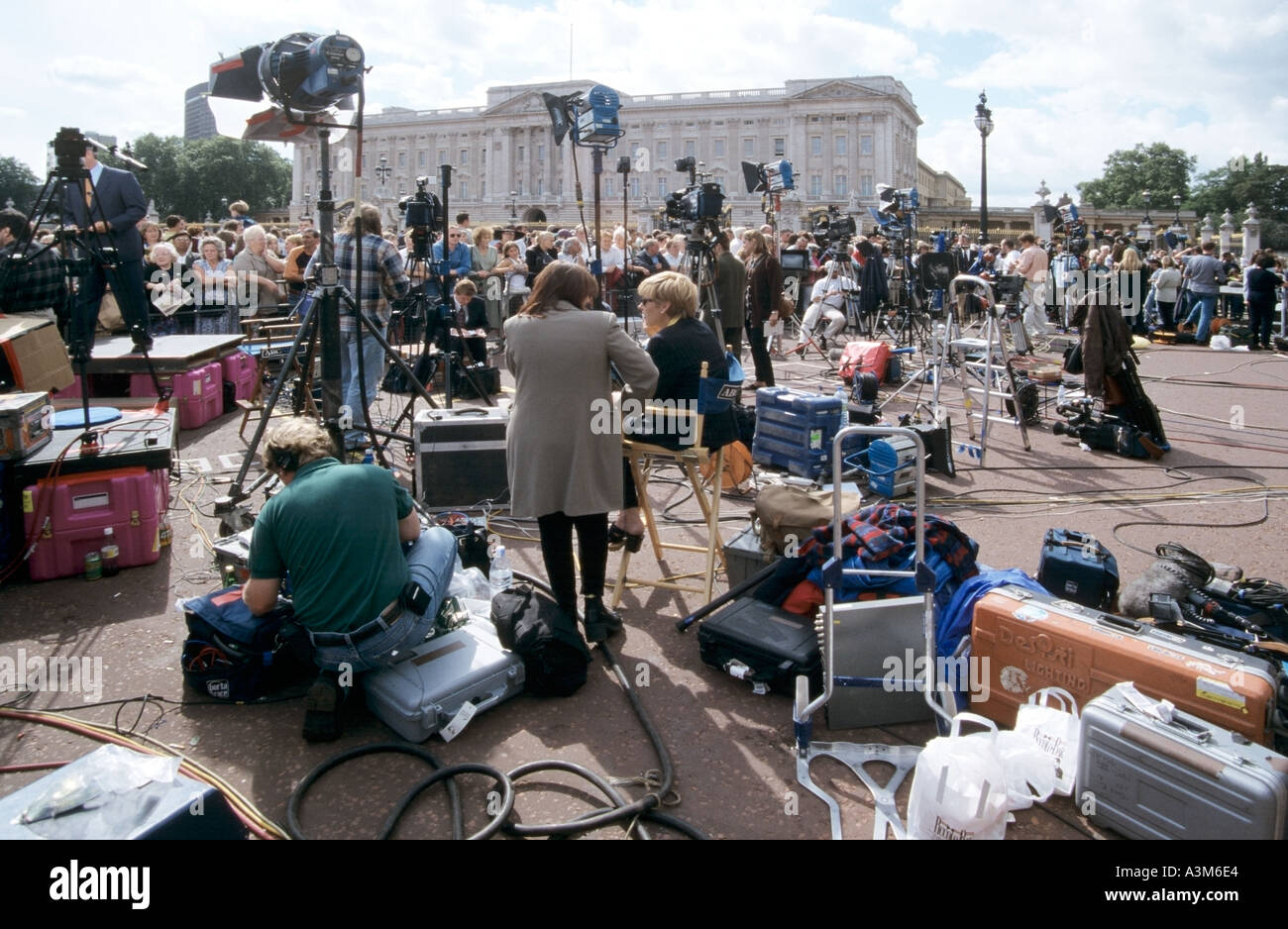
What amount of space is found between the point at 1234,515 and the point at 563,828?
562 cm

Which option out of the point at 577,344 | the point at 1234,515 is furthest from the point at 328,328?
the point at 1234,515

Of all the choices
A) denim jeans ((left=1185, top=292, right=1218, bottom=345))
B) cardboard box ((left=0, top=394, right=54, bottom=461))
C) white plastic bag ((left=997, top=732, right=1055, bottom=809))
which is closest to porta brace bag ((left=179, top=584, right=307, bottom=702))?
cardboard box ((left=0, top=394, right=54, bottom=461))

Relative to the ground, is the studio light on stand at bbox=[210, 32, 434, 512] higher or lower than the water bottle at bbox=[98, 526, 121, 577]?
higher

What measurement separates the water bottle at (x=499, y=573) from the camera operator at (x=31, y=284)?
545 centimetres

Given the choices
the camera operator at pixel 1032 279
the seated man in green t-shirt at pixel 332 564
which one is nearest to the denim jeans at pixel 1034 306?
the camera operator at pixel 1032 279

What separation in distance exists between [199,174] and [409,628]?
97.5 metres

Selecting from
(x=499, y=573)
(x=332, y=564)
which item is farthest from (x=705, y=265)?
(x=332, y=564)

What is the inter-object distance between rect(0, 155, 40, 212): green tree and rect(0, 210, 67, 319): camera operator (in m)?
68.5

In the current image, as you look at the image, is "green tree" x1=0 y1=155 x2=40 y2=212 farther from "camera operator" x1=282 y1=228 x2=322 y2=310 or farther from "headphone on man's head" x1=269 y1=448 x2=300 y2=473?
→ "headphone on man's head" x1=269 y1=448 x2=300 y2=473

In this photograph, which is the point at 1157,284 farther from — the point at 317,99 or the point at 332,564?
the point at 332,564

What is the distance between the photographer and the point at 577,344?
3.94 meters

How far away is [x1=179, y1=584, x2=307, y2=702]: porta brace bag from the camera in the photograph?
371cm

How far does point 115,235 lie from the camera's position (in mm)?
8031
